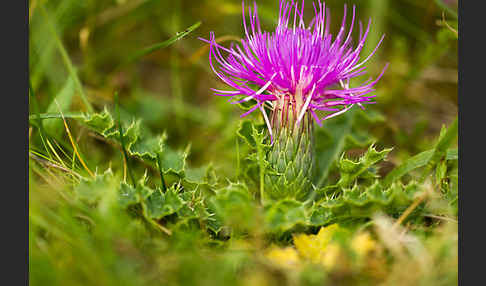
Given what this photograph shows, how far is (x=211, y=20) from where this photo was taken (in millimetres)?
4824

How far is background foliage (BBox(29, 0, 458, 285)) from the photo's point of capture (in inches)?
75.0

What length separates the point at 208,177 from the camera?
9.55 ft

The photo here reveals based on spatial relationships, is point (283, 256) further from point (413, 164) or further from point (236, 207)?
point (413, 164)

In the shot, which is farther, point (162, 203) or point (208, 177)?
point (208, 177)

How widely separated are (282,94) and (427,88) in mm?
2730

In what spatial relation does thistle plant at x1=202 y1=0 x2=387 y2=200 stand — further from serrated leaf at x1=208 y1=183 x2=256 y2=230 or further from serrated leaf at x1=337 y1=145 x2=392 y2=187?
serrated leaf at x1=208 y1=183 x2=256 y2=230

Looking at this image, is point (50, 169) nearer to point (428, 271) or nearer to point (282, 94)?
point (282, 94)

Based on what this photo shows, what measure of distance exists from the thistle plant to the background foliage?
14 cm

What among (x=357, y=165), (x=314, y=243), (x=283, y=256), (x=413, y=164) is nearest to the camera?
(x=283, y=256)

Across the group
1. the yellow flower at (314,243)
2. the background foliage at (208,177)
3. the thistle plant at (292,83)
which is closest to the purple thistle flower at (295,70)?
the thistle plant at (292,83)

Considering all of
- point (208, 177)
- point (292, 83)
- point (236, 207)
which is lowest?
point (208, 177)

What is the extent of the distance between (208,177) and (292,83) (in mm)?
946

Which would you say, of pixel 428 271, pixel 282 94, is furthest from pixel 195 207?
pixel 428 271

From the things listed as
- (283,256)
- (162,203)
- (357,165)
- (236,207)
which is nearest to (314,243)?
(283,256)
